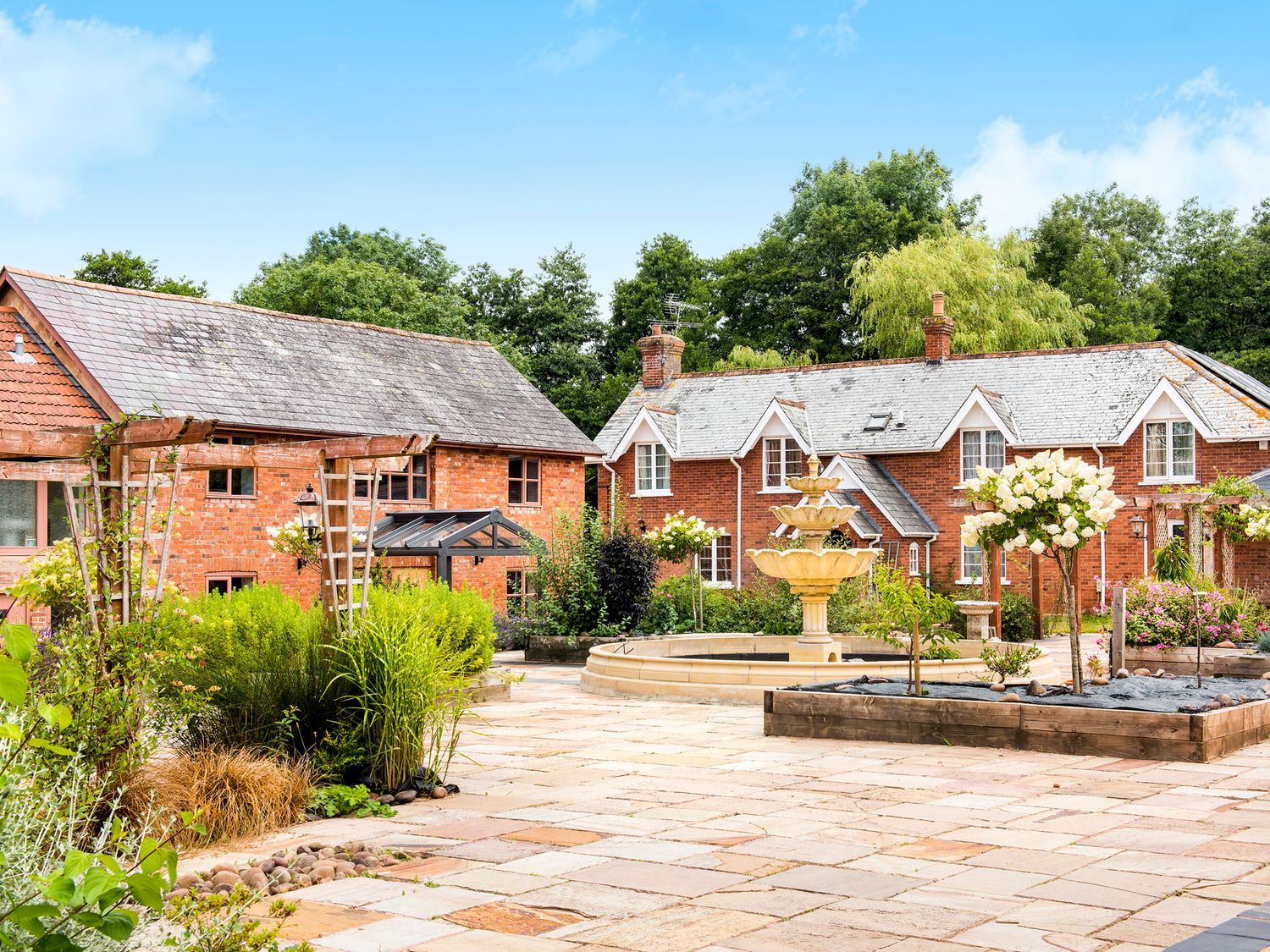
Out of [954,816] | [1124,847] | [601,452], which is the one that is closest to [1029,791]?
[954,816]

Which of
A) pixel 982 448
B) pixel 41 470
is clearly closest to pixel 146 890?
pixel 41 470

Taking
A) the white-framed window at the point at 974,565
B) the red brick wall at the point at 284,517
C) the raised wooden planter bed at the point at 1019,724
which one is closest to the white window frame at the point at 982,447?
the white-framed window at the point at 974,565

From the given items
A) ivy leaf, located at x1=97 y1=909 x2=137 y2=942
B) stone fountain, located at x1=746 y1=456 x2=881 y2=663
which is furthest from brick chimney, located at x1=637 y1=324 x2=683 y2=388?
ivy leaf, located at x1=97 y1=909 x2=137 y2=942

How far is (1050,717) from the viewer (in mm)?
11758

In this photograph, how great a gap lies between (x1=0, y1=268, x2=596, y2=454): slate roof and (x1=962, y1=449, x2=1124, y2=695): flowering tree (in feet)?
49.0

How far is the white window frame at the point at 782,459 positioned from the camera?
37.6 meters

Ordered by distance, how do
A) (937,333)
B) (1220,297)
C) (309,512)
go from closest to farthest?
(309,512) < (937,333) < (1220,297)

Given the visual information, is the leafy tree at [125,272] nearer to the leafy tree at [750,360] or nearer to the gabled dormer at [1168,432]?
the leafy tree at [750,360]

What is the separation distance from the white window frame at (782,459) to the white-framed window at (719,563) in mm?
1979

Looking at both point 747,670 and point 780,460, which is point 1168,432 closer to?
point 780,460

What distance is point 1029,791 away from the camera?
979cm

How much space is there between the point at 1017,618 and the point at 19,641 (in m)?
25.3

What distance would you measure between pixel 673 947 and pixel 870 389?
34800 millimetres

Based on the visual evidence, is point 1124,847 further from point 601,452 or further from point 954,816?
point 601,452
